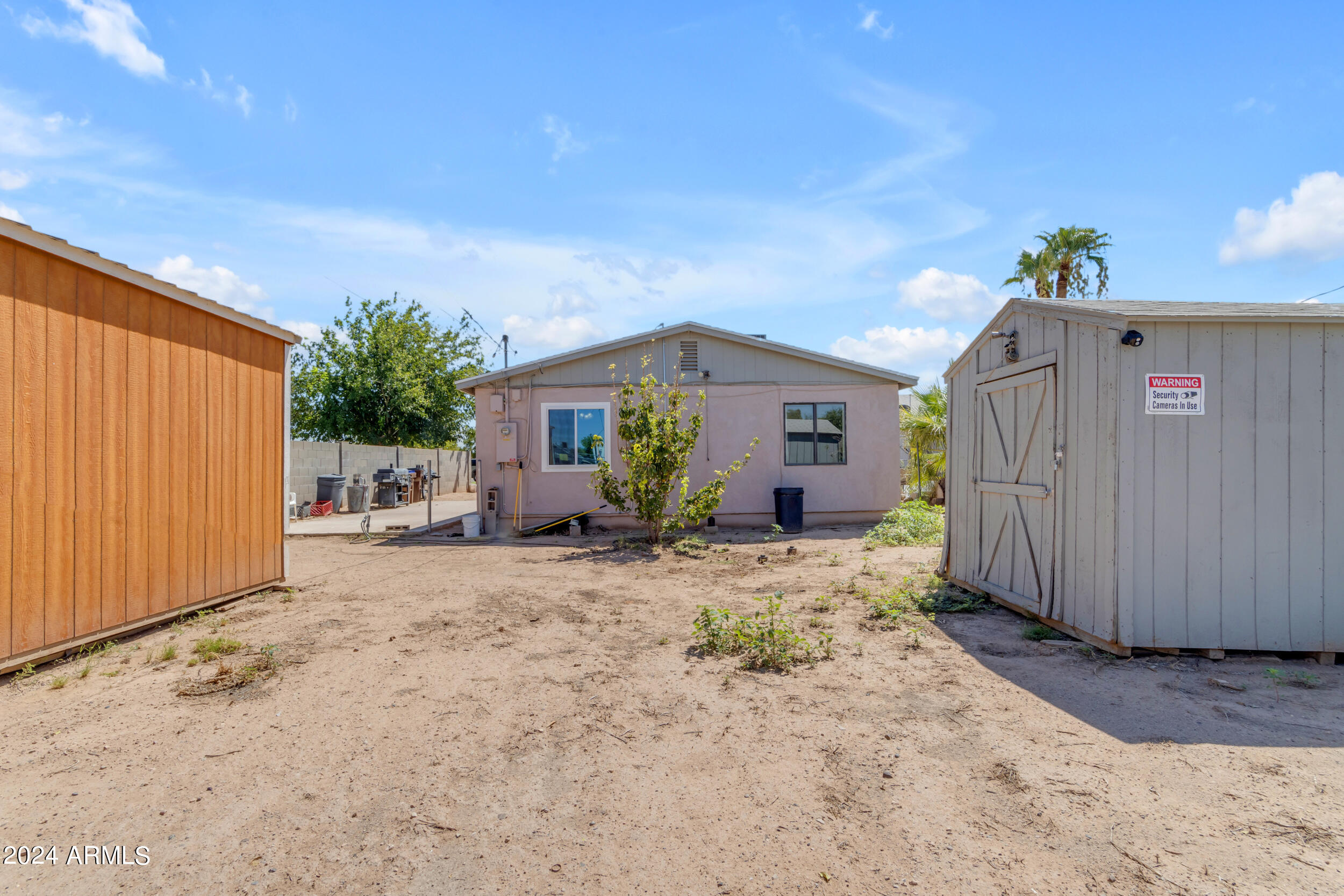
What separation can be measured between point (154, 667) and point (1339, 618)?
789cm

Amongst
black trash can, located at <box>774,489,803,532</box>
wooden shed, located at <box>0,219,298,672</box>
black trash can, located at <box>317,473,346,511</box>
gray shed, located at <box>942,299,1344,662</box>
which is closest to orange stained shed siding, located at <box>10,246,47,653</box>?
wooden shed, located at <box>0,219,298,672</box>

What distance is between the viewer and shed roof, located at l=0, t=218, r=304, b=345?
4219 mm

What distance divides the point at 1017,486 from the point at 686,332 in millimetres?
7419

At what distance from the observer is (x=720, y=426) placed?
12195 mm

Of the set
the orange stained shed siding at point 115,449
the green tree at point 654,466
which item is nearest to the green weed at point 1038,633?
the green tree at point 654,466

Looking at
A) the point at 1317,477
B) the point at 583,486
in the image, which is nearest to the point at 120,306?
the point at 583,486

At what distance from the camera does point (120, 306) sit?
504 cm

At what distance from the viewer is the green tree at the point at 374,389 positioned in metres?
27.1

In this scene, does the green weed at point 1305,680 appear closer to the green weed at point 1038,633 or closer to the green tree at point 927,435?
the green weed at point 1038,633

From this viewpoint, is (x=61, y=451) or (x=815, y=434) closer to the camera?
(x=61, y=451)

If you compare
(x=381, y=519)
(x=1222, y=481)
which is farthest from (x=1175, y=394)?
(x=381, y=519)

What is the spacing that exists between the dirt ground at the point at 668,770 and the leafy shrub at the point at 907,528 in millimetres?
5004

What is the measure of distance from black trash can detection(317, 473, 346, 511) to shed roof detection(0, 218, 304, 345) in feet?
35.4

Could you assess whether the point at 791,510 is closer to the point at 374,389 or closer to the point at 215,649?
the point at 215,649
